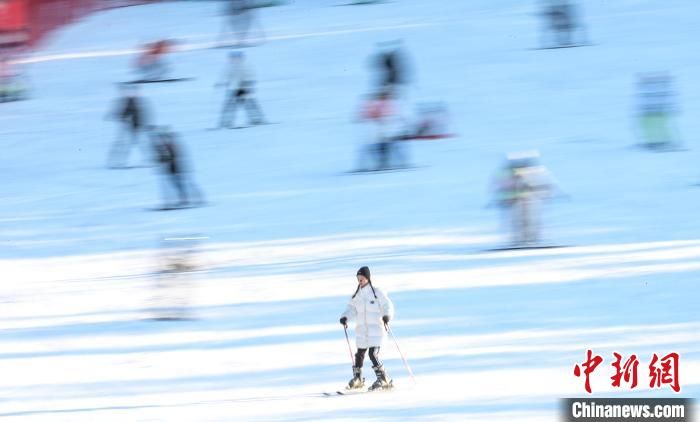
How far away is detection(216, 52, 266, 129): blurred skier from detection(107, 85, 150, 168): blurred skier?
4.78 feet

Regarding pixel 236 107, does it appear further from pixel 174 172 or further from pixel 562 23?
pixel 562 23

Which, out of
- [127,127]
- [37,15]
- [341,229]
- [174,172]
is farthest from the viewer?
[37,15]

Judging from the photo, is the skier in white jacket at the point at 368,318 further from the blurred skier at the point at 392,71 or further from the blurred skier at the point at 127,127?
the blurred skier at the point at 392,71

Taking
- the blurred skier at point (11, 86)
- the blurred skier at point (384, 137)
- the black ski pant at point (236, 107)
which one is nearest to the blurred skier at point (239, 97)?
the black ski pant at point (236, 107)

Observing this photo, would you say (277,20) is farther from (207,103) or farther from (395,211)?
(395,211)

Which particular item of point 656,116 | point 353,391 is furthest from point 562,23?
point 353,391

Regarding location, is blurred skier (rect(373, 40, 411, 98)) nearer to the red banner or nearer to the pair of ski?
the red banner

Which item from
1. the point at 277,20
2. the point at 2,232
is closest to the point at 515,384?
the point at 2,232

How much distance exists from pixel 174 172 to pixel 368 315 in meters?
7.67

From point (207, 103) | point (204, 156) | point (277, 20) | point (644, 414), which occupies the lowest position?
point (644, 414)

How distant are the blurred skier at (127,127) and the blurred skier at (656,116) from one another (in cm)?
737

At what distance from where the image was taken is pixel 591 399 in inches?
408

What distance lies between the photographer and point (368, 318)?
1083 cm

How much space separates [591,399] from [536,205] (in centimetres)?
492
